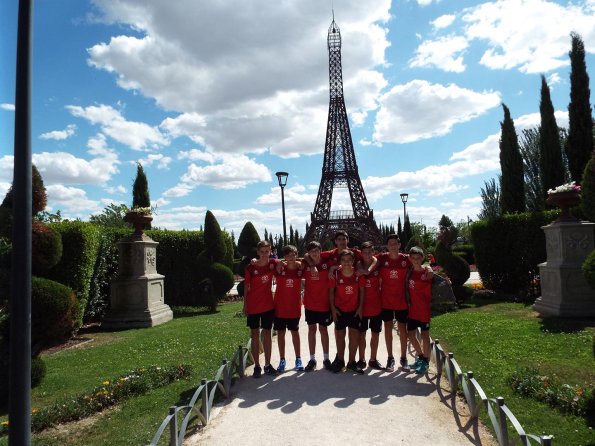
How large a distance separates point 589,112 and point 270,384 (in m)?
17.8

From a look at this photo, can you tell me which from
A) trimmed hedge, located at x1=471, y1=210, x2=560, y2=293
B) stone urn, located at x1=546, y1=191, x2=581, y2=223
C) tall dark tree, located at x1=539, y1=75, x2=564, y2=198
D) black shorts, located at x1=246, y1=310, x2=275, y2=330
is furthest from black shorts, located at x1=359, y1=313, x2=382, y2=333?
tall dark tree, located at x1=539, y1=75, x2=564, y2=198

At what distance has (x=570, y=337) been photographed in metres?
7.14

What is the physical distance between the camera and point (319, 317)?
230 inches

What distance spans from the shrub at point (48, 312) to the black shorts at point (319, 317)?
3735mm

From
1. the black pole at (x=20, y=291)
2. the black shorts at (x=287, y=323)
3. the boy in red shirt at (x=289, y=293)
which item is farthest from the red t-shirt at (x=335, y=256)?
the black pole at (x=20, y=291)

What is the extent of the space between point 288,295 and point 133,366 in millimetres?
3005

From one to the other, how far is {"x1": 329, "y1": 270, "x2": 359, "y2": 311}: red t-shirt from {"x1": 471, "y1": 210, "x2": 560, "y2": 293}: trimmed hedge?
8.63m

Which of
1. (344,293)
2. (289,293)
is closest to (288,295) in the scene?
(289,293)

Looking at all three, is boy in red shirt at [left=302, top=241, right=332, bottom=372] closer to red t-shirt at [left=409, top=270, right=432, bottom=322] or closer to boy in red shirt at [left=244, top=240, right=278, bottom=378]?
boy in red shirt at [left=244, top=240, right=278, bottom=378]

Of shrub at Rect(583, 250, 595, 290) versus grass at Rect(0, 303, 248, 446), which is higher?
shrub at Rect(583, 250, 595, 290)

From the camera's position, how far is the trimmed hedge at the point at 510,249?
12461 mm

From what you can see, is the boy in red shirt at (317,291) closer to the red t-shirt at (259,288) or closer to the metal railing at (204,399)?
the red t-shirt at (259,288)

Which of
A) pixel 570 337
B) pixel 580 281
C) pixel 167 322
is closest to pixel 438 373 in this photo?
pixel 570 337

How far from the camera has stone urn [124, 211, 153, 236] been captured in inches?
480
